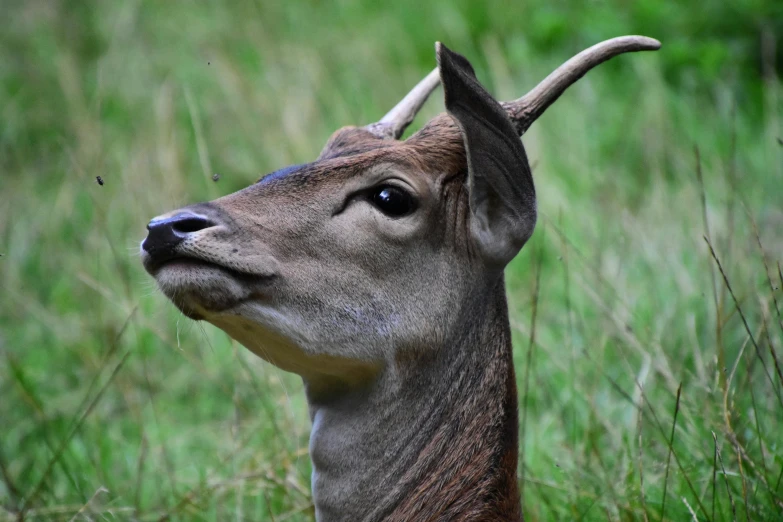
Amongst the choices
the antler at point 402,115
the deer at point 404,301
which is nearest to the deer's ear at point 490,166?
the deer at point 404,301

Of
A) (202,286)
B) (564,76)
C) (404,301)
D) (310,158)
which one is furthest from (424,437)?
(310,158)

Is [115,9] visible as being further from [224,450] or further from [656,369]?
[656,369]

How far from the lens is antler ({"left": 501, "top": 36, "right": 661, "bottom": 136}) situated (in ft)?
9.82

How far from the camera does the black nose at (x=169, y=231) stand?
8.89 ft

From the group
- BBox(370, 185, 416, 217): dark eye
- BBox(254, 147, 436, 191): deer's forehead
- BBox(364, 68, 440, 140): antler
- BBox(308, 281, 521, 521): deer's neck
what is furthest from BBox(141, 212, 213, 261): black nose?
BBox(364, 68, 440, 140): antler

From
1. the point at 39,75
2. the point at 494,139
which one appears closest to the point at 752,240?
the point at 494,139

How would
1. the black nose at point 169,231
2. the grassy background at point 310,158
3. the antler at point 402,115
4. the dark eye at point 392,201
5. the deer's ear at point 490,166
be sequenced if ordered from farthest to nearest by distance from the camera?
the grassy background at point 310,158 < the antler at point 402,115 < the dark eye at point 392,201 < the deer's ear at point 490,166 < the black nose at point 169,231

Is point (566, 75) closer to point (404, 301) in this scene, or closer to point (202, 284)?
point (404, 301)

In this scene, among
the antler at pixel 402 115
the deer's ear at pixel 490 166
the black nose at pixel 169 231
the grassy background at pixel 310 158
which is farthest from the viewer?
the grassy background at pixel 310 158

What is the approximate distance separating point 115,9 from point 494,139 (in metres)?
7.82

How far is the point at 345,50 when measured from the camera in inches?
352

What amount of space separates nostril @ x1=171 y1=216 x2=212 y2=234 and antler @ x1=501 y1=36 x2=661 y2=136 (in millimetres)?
1009

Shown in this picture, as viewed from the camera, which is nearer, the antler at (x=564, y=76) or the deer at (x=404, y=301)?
the deer at (x=404, y=301)

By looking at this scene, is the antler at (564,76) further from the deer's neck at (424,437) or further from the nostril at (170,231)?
the nostril at (170,231)
